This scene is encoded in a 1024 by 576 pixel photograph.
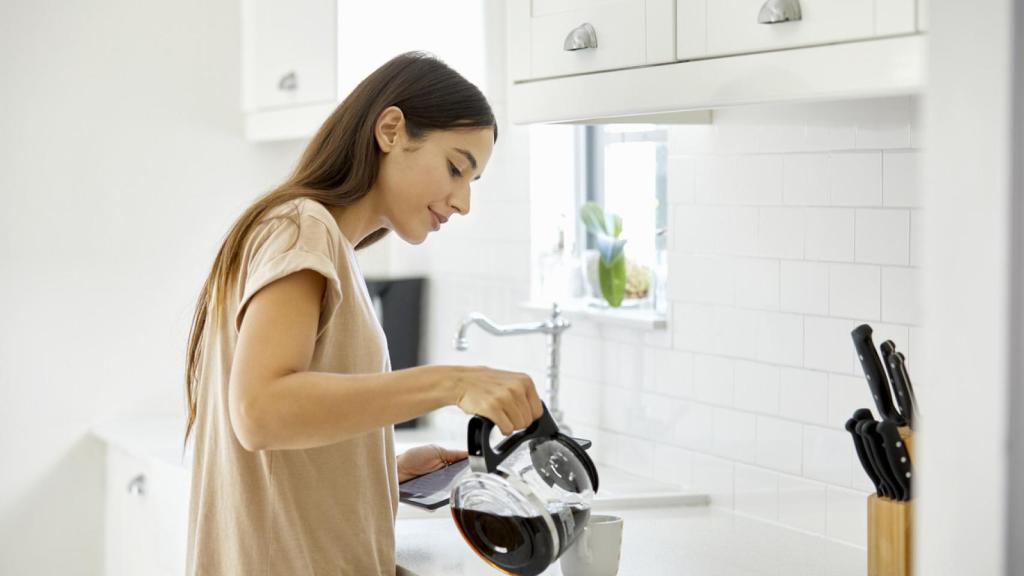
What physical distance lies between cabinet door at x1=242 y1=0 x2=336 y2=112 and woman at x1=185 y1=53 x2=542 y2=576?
1.01m

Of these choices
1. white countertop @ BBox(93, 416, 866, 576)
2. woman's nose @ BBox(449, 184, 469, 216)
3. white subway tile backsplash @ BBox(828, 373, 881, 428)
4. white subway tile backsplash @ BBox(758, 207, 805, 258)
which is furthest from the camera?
white subway tile backsplash @ BBox(758, 207, 805, 258)

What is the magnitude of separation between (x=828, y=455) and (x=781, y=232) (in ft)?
1.28

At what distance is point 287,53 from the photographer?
9.21 feet

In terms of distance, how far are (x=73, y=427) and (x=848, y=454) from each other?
2042mm

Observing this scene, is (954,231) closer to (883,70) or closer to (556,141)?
(883,70)

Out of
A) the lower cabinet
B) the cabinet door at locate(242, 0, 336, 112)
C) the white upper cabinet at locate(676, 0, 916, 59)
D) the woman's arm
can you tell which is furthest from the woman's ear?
the lower cabinet

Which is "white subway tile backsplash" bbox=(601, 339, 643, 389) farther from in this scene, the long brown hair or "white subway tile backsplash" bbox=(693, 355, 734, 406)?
the long brown hair

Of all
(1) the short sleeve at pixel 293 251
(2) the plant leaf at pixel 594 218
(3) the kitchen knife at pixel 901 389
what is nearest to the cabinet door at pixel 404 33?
(2) the plant leaf at pixel 594 218

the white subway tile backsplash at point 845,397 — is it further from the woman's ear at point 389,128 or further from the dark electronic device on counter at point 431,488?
the woman's ear at point 389,128

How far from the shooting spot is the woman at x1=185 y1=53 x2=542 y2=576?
129cm

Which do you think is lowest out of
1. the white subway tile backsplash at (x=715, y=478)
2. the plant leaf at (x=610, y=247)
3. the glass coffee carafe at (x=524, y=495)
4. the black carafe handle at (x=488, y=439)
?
the white subway tile backsplash at (x=715, y=478)

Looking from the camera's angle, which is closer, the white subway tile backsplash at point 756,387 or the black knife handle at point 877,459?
the black knife handle at point 877,459

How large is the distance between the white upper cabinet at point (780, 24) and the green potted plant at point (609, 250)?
3.04 ft

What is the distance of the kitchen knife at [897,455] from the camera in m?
1.44
